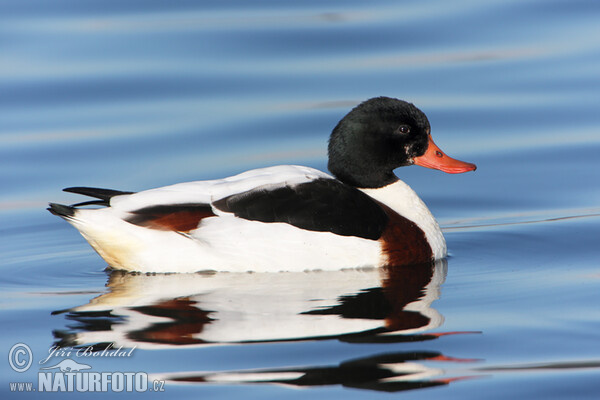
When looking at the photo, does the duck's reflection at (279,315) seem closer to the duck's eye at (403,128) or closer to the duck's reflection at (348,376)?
the duck's reflection at (348,376)

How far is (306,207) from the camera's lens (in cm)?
766

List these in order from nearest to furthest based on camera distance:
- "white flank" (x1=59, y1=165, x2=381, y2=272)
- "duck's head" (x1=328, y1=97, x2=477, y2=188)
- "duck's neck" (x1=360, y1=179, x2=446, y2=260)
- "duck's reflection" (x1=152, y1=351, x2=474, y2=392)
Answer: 1. "duck's reflection" (x1=152, y1=351, x2=474, y2=392)
2. "white flank" (x1=59, y1=165, x2=381, y2=272)
3. "duck's neck" (x1=360, y1=179, x2=446, y2=260)
4. "duck's head" (x1=328, y1=97, x2=477, y2=188)

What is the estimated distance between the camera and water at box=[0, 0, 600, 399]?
5.81 metres

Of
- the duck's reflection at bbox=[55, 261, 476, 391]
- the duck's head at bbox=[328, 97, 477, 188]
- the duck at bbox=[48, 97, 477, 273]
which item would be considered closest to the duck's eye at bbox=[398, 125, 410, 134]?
the duck's head at bbox=[328, 97, 477, 188]

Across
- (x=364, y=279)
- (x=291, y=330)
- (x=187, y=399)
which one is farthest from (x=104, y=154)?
(x=187, y=399)

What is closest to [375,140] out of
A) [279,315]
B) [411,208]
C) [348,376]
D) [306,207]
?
[411,208]

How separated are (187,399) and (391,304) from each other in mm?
1922

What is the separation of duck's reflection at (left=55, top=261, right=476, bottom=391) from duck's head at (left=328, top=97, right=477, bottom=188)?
0.89 meters

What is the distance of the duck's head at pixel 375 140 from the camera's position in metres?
8.29

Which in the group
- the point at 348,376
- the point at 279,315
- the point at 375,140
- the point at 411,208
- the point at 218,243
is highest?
the point at 375,140

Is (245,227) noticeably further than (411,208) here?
No

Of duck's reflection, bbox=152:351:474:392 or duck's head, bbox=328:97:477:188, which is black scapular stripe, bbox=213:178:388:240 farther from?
duck's reflection, bbox=152:351:474:392

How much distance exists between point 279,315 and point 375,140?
2.20 metres

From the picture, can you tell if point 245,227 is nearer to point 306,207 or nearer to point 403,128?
point 306,207
